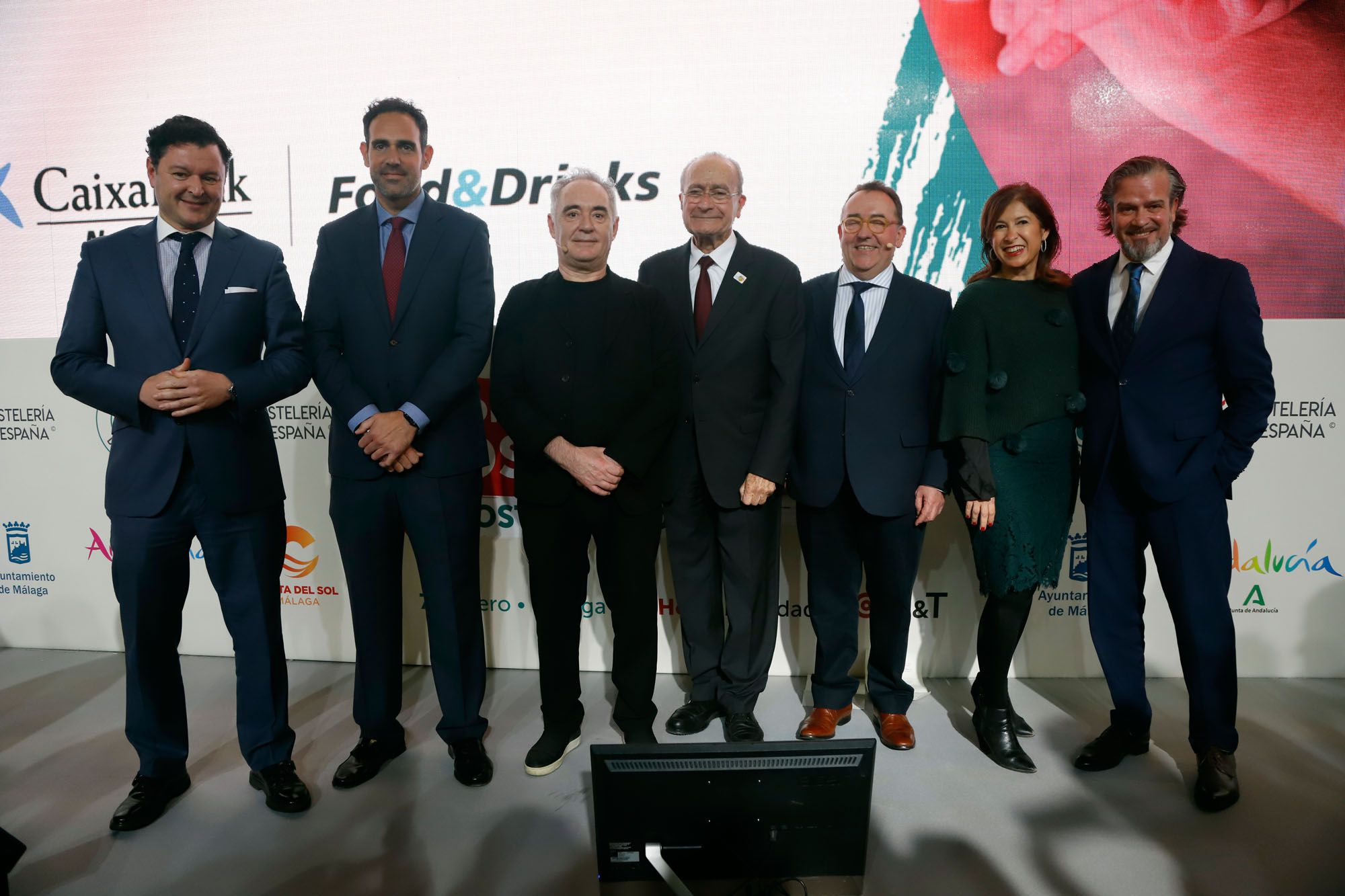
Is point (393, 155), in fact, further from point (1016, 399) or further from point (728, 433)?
point (1016, 399)

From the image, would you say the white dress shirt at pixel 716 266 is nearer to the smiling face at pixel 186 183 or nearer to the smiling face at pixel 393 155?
the smiling face at pixel 393 155

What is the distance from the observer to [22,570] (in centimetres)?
361

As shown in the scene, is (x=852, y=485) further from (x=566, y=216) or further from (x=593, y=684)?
(x=593, y=684)

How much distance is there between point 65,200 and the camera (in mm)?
3486

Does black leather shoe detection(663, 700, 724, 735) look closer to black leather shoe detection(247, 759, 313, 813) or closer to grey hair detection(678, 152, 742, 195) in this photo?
black leather shoe detection(247, 759, 313, 813)

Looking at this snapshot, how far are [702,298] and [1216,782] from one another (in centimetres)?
211

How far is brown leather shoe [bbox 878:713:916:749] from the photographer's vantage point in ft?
8.21

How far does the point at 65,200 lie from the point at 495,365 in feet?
9.04

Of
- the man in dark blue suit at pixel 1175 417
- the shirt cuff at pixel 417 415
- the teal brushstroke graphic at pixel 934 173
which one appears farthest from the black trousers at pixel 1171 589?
the shirt cuff at pixel 417 415

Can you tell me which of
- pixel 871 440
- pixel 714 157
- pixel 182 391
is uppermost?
pixel 714 157

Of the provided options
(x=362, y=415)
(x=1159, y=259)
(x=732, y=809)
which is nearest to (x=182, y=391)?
(x=362, y=415)

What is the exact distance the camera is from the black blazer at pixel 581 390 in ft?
7.28

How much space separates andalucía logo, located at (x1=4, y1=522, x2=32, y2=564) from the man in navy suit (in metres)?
3.69

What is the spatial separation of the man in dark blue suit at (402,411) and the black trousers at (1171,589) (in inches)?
77.4
